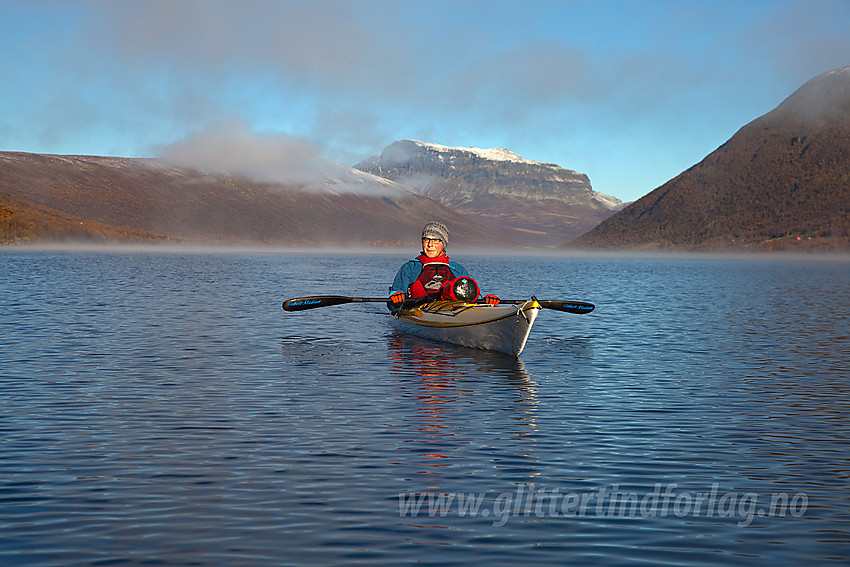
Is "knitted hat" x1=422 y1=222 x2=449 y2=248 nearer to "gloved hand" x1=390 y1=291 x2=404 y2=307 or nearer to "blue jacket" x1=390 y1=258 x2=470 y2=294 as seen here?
"blue jacket" x1=390 y1=258 x2=470 y2=294

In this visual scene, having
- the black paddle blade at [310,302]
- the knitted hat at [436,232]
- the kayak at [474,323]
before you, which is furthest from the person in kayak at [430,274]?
the black paddle blade at [310,302]

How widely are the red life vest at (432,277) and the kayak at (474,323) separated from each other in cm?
72

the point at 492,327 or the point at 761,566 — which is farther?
the point at 492,327

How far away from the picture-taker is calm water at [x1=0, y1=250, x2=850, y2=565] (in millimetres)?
9070

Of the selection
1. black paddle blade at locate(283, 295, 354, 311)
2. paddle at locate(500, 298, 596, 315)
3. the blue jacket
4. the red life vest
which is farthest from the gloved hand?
black paddle blade at locate(283, 295, 354, 311)

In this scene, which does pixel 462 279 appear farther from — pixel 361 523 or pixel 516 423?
pixel 361 523

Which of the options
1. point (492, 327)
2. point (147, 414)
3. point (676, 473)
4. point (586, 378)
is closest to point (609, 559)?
point (676, 473)

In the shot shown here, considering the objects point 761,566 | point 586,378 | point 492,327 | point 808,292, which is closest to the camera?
point 761,566

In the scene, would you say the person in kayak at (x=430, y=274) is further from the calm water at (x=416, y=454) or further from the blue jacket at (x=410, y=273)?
the calm water at (x=416, y=454)

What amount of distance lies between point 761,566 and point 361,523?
4041mm

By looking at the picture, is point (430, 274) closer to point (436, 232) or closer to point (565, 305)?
point (436, 232)

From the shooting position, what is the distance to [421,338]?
93.0 ft

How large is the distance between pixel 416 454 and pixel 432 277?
16340mm

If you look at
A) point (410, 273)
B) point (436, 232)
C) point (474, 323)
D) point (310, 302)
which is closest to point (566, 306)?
point (436, 232)
